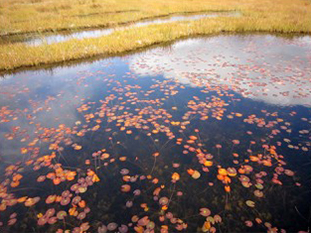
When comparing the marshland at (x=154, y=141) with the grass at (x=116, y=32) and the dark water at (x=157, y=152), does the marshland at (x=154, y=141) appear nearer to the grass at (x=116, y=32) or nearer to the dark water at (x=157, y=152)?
the dark water at (x=157, y=152)

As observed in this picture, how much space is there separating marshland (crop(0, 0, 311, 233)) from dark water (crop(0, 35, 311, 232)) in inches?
0.9

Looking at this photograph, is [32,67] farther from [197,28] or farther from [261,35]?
[261,35]

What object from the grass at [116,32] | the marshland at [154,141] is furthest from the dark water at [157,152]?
the grass at [116,32]

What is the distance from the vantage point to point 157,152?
173 inches

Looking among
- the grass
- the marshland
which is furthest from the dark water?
the grass

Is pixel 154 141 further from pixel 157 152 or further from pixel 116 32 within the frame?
pixel 116 32

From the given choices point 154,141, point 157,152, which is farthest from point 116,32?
point 157,152

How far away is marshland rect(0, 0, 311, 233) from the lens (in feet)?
10.5

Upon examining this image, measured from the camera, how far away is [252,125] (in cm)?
521

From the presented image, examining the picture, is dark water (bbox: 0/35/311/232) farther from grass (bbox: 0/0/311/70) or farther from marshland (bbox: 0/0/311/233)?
grass (bbox: 0/0/311/70)

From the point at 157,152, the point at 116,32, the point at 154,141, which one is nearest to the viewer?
the point at 157,152

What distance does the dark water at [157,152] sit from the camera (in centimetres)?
316

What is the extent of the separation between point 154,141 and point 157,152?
1.31 feet

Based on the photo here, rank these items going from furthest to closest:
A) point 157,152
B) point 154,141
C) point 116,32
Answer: point 116,32 < point 154,141 < point 157,152
